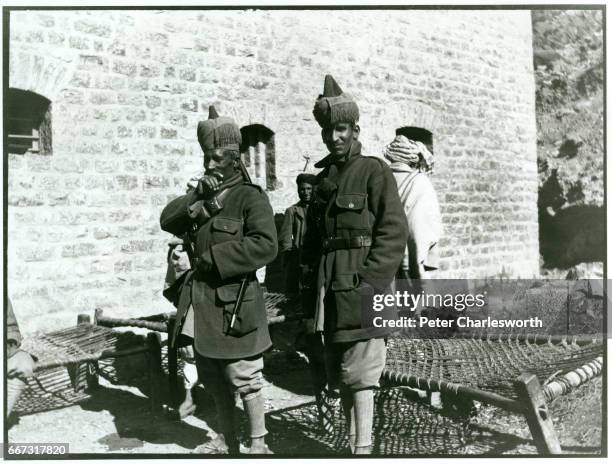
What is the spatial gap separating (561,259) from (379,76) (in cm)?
388

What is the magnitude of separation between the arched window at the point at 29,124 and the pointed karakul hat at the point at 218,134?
244 centimetres

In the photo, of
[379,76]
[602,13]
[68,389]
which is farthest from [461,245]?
[68,389]

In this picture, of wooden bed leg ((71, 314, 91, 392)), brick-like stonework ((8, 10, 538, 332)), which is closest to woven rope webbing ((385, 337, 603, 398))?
wooden bed leg ((71, 314, 91, 392))

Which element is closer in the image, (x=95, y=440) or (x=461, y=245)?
(x=95, y=440)

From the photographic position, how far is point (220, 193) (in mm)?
3258

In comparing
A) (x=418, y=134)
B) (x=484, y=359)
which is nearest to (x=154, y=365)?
(x=484, y=359)

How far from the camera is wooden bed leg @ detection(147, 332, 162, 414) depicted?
4.30 m

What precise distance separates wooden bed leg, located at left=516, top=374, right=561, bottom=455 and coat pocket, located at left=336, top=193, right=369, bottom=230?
1.10 meters

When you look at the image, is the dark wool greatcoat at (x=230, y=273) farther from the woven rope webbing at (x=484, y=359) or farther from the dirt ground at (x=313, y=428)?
the woven rope webbing at (x=484, y=359)

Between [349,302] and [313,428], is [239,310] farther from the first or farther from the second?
[313,428]

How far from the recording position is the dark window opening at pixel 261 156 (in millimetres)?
6695

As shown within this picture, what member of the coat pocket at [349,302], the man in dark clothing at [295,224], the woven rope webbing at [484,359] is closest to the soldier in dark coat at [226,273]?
the coat pocket at [349,302]

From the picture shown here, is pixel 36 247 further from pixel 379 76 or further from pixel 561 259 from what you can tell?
pixel 561 259

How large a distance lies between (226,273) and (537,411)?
1.66 m
